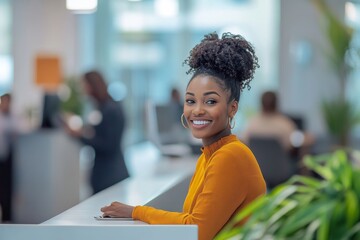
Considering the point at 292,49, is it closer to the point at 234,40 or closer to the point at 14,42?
the point at 14,42

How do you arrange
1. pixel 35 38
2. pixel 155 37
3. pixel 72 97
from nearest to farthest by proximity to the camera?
pixel 72 97 < pixel 35 38 < pixel 155 37

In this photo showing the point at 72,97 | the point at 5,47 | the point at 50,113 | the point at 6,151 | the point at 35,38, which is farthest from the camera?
the point at 35,38

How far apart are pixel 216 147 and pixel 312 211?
93 centimetres

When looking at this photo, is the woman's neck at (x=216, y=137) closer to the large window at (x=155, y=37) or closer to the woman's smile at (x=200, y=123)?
the woman's smile at (x=200, y=123)

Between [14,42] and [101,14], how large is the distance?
340 centimetres

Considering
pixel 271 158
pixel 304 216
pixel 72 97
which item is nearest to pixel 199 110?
pixel 304 216

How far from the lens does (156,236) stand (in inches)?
92.2

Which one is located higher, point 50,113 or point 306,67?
point 306,67

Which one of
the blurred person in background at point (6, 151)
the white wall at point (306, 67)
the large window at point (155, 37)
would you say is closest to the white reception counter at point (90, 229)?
the blurred person in background at point (6, 151)

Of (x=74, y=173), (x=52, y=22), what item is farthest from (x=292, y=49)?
(x=74, y=173)

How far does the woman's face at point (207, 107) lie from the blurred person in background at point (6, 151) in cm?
692

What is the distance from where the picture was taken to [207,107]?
2543 mm

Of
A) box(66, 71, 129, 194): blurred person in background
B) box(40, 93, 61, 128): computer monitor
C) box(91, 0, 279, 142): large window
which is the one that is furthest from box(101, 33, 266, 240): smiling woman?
box(91, 0, 279, 142): large window

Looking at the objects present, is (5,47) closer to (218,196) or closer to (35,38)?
(35,38)
